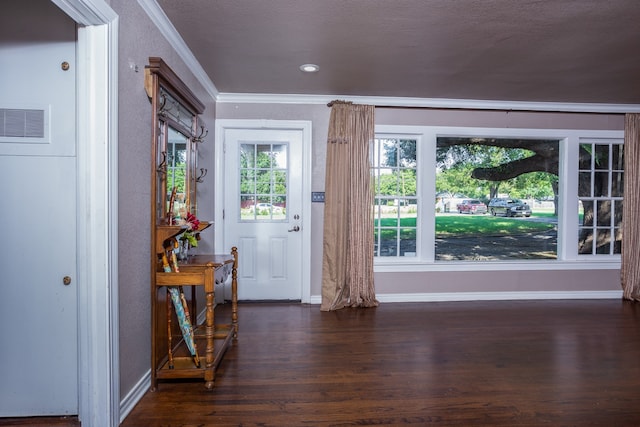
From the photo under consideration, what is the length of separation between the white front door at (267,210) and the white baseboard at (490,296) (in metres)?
0.62

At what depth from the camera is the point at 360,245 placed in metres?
4.21

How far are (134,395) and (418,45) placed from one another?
3173 mm

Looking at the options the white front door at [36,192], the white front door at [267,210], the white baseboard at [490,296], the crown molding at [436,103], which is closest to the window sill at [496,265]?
the white baseboard at [490,296]

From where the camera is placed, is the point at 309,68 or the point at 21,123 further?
the point at 309,68

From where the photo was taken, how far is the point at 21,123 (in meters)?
1.91

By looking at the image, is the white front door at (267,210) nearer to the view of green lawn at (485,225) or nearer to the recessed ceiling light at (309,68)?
the recessed ceiling light at (309,68)

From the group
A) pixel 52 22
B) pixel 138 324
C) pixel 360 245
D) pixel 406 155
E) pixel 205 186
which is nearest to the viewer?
pixel 52 22

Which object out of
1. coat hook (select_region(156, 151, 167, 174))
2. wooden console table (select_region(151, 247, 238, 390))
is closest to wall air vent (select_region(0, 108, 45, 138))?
coat hook (select_region(156, 151, 167, 174))

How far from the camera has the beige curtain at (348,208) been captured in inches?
166

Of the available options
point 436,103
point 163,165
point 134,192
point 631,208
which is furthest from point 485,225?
point 134,192

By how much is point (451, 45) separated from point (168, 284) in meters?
2.77

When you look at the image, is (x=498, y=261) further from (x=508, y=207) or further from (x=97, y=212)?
(x=97, y=212)

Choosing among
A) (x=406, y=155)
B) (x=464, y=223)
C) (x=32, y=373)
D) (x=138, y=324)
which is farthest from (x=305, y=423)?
(x=464, y=223)

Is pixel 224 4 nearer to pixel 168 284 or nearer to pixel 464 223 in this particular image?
pixel 168 284
